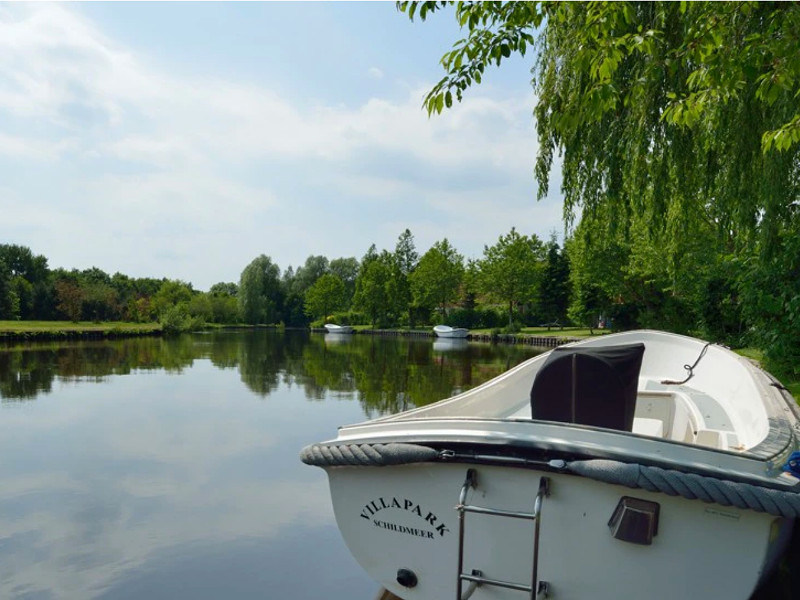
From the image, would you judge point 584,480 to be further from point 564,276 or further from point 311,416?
point 564,276

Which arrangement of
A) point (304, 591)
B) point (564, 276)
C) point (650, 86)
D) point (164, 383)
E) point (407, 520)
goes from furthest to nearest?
1. point (564, 276)
2. point (164, 383)
3. point (650, 86)
4. point (304, 591)
5. point (407, 520)

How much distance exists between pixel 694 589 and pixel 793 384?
881cm

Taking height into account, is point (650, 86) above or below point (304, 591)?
above

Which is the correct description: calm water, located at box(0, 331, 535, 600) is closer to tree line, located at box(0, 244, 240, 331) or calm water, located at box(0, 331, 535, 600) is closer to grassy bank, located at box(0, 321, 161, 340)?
grassy bank, located at box(0, 321, 161, 340)

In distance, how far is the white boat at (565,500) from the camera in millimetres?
3209

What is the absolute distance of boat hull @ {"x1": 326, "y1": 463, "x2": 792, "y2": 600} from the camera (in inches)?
127

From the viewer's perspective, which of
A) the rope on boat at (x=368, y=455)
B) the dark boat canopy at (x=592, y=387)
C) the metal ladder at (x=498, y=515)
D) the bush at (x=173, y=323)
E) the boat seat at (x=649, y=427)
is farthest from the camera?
the bush at (x=173, y=323)

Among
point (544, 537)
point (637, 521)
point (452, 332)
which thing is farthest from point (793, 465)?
point (452, 332)

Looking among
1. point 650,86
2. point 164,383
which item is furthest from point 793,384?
point 164,383

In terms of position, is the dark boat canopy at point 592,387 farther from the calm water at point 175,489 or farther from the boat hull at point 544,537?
the calm water at point 175,489

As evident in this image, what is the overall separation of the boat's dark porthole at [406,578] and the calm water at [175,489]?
1125 millimetres

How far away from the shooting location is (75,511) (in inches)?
258

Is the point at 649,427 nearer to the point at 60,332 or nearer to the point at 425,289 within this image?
the point at 60,332

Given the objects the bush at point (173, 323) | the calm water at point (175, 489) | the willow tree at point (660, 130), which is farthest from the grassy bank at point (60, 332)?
the willow tree at point (660, 130)
